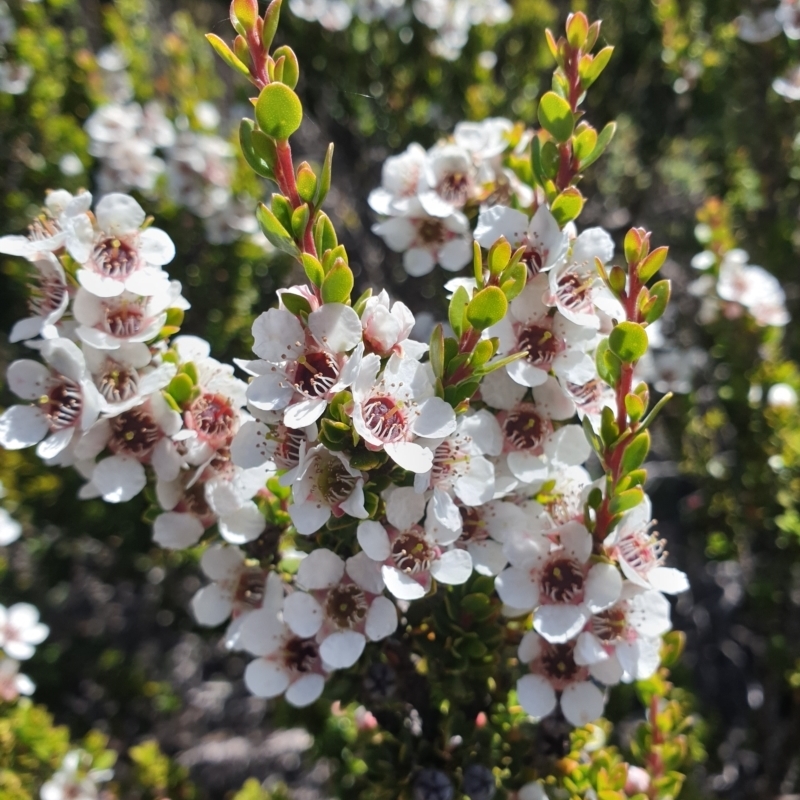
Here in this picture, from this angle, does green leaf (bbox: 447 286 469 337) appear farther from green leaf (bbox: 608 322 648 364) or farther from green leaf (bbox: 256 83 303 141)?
green leaf (bbox: 256 83 303 141)

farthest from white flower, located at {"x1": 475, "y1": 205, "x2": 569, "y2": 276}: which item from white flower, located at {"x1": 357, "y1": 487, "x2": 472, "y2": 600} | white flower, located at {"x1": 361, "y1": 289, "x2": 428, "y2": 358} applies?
white flower, located at {"x1": 357, "y1": 487, "x2": 472, "y2": 600}

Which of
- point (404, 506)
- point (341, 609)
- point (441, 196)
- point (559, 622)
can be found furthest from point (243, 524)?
point (441, 196)

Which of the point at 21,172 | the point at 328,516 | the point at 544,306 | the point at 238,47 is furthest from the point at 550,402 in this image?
the point at 21,172

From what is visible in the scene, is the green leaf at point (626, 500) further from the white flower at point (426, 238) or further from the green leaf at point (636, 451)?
the white flower at point (426, 238)

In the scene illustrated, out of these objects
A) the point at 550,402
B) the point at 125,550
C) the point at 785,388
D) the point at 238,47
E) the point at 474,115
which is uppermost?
the point at 238,47

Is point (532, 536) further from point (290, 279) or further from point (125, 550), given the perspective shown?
point (125, 550)

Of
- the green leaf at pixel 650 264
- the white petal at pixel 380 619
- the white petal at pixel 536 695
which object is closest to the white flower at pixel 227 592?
the white petal at pixel 380 619
